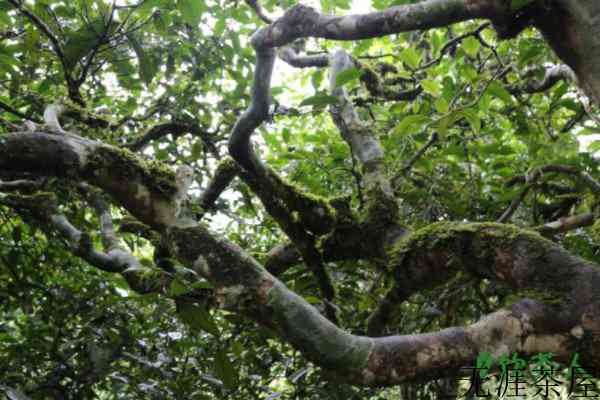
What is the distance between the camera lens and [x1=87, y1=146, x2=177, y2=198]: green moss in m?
1.74

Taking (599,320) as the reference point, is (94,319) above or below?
above

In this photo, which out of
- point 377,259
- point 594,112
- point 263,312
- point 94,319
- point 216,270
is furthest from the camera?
point 94,319

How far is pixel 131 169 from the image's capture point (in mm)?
1801

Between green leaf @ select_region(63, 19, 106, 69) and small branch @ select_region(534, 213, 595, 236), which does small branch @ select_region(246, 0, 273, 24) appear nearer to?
green leaf @ select_region(63, 19, 106, 69)

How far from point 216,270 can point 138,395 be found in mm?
1259

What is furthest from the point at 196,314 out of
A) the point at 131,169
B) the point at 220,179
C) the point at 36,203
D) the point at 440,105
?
the point at 36,203

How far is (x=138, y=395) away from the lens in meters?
2.47

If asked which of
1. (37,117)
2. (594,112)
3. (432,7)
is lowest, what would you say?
(594,112)

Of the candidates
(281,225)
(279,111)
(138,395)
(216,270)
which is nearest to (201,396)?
(138,395)

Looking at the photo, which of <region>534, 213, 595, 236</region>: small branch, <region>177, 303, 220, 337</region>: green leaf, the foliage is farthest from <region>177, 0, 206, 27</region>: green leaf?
<region>534, 213, 595, 236</region>: small branch

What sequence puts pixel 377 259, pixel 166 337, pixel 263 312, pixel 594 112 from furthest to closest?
1. pixel 166 337
2. pixel 377 259
3. pixel 594 112
4. pixel 263 312

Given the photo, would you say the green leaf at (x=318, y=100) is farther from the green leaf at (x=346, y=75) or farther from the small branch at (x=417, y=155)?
the small branch at (x=417, y=155)

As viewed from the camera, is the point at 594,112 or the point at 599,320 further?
the point at 594,112

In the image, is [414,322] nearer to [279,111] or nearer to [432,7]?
[279,111]
